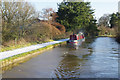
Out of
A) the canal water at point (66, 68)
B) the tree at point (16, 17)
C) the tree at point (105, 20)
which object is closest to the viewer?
the canal water at point (66, 68)

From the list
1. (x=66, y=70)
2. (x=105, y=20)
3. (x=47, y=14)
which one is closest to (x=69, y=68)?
(x=66, y=70)

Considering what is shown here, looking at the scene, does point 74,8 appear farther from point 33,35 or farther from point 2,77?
point 2,77

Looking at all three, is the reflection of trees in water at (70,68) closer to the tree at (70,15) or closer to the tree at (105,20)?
the tree at (70,15)

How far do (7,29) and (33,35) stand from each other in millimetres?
8638

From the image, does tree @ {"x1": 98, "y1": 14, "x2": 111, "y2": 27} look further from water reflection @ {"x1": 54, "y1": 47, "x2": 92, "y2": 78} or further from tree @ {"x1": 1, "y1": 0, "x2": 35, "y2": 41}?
water reflection @ {"x1": 54, "y1": 47, "x2": 92, "y2": 78}

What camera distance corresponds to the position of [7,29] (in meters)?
19.2

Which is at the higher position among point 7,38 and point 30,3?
point 30,3

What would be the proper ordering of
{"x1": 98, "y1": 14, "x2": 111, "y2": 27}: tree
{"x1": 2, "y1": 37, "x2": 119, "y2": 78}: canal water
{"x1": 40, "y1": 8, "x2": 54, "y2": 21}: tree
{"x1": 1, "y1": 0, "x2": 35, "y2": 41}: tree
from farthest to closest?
A: {"x1": 98, "y1": 14, "x2": 111, "y2": 27}: tree, {"x1": 40, "y1": 8, "x2": 54, "y2": 21}: tree, {"x1": 1, "y1": 0, "x2": 35, "y2": 41}: tree, {"x1": 2, "y1": 37, "x2": 119, "y2": 78}: canal water

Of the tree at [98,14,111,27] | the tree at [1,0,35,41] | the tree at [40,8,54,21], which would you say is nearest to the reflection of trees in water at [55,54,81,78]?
the tree at [1,0,35,41]

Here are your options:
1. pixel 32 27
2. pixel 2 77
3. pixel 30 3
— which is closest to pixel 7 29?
pixel 32 27

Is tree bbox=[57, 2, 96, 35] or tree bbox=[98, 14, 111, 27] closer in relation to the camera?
tree bbox=[57, 2, 96, 35]

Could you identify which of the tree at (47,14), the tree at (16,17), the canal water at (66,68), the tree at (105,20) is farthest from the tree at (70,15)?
the tree at (105,20)

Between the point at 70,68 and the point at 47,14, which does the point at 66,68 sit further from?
the point at 47,14

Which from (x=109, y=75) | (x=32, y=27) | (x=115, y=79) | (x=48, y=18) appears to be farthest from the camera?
(x=48, y=18)
